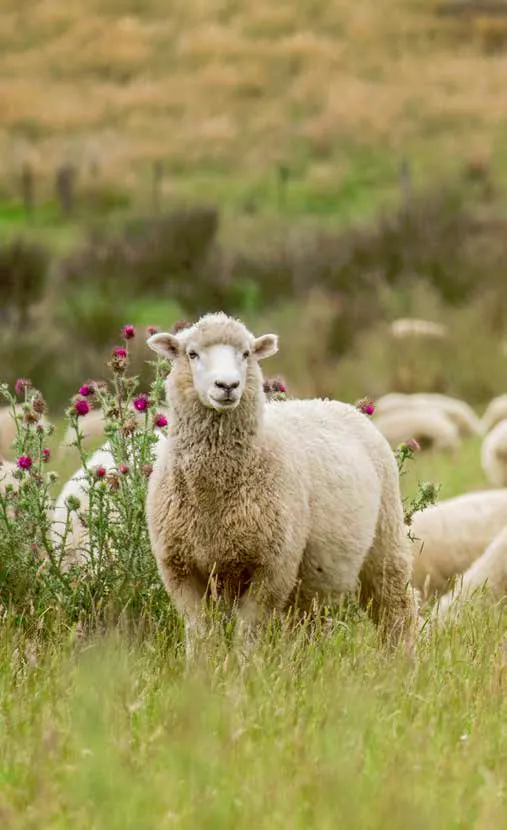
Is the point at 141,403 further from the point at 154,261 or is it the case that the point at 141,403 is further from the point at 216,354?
the point at 154,261

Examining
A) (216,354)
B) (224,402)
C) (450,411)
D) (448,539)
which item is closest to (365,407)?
(216,354)

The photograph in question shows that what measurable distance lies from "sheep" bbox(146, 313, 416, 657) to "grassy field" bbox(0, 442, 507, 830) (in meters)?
0.35

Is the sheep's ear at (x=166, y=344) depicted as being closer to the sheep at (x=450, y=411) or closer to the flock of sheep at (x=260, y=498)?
the flock of sheep at (x=260, y=498)

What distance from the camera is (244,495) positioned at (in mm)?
5840

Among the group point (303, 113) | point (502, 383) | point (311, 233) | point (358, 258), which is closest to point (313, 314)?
point (502, 383)

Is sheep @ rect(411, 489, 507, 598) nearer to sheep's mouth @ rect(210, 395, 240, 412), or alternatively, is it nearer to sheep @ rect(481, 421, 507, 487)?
sheep's mouth @ rect(210, 395, 240, 412)

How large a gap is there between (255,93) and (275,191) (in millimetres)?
25850

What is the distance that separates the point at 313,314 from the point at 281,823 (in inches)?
952

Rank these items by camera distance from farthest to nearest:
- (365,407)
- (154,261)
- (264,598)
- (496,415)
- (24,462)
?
1. (154,261)
2. (496,415)
3. (365,407)
4. (24,462)
5. (264,598)

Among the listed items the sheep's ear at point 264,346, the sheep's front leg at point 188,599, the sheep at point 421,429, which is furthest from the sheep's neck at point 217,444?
the sheep at point 421,429

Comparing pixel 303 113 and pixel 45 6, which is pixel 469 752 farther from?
pixel 45 6

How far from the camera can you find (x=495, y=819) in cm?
350

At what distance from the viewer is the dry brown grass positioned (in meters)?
61.5

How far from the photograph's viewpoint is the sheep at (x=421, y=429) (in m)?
18.8
